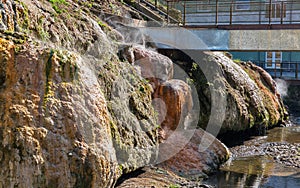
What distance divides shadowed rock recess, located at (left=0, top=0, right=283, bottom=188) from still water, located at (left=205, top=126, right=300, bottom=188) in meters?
0.44

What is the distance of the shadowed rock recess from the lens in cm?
725

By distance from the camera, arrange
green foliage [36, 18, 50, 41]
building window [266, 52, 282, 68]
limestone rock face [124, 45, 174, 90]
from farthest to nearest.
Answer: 1. building window [266, 52, 282, 68]
2. limestone rock face [124, 45, 174, 90]
3. green foliage [36, 18, 50, 41]

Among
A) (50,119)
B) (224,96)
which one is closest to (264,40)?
(224,96)

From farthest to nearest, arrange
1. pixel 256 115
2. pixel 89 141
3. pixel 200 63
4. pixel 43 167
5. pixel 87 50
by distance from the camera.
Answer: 1. pixel 256 115
2. pixel 200 63
3. pixel 87 50
4. pixel 89 141
5. pixel 43 167

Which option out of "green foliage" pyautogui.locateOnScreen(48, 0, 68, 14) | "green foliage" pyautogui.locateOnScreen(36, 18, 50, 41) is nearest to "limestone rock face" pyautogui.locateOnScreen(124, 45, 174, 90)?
"green foliage" pyautogui.locateOnScreen(48, 0, 68, 14)

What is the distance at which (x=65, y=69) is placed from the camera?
7863mm

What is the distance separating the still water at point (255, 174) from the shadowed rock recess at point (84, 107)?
44 cm

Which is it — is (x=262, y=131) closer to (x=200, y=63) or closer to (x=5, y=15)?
(x=200, y=63)

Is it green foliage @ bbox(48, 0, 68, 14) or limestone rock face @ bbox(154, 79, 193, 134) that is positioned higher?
green foliage @ bbox(48, 0, 68, 14)

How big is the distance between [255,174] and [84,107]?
648 cm

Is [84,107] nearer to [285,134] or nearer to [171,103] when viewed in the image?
[171,103]

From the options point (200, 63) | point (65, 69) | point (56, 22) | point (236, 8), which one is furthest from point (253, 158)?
point (236, 8)

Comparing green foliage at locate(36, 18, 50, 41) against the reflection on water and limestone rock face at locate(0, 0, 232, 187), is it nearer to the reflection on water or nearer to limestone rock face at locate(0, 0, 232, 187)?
limestone rock face at locate(0, 0, 232, 187)

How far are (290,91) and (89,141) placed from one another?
21.4 meters
